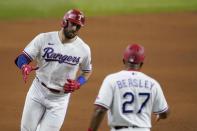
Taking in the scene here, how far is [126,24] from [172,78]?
15.2ft

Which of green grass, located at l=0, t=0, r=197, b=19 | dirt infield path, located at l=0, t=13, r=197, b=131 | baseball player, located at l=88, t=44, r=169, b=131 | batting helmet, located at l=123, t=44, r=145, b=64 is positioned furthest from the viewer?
green grass, located at l=0, t=0, r=197, b=19

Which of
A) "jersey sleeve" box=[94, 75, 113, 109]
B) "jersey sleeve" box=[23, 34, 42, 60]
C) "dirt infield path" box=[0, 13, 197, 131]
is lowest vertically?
"dirt infield path" box=[0, 13, 197, 131]

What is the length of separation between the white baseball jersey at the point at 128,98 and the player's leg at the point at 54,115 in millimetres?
1696

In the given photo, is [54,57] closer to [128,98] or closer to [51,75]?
[51,75]

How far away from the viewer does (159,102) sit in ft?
19.9

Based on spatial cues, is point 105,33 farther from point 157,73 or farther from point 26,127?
point 26,127

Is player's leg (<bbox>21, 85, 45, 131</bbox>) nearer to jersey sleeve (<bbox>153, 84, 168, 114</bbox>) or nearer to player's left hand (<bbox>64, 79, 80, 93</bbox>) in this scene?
player's left hand (<bbox>64, 79, 80, 93</bbox>)

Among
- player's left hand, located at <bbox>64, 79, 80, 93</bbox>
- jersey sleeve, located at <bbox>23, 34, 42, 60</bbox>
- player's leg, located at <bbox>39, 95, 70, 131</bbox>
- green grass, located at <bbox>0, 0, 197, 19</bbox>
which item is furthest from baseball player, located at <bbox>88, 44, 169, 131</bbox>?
green grass, located at <bbox>0, 0, 197, 19</bbox>

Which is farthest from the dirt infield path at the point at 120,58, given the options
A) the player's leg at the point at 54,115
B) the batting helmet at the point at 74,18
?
the batting helmet at the point at 74,18

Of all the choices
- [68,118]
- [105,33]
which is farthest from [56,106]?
[105,33]

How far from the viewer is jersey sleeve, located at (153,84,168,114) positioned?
5988mm

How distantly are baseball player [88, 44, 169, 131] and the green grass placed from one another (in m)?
11.6

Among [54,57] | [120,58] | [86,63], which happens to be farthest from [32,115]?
[120,58]

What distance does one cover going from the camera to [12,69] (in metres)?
12.8
